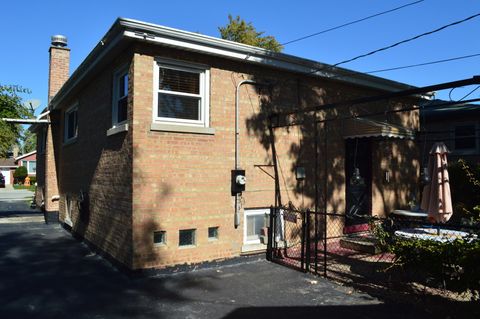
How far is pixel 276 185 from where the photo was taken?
8570mm

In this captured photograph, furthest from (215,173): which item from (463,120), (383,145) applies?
(463,120)

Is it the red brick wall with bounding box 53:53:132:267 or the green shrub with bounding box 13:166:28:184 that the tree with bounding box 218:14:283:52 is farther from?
the green shrub with bounding box 13:166:28:184

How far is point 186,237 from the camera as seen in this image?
7.47 meters

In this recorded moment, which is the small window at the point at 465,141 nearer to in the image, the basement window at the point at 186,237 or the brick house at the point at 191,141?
the brick house at the point at 191,141

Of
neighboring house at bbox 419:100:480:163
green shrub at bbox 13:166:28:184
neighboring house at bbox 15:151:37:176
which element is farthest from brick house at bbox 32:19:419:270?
neighboring house at bbox 15:151:37:176

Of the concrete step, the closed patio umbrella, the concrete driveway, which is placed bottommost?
the concrete driveway

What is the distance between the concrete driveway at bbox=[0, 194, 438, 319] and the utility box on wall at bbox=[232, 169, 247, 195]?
1477 millimetres

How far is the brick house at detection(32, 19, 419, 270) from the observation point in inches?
275

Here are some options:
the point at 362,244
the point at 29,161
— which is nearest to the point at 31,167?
the point at 29,161

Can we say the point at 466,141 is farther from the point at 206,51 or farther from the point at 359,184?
the point at 206,51

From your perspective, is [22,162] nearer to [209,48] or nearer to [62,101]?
[62,101]

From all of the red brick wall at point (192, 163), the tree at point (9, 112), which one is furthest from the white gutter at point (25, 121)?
the red brick wall at point (192, 163)

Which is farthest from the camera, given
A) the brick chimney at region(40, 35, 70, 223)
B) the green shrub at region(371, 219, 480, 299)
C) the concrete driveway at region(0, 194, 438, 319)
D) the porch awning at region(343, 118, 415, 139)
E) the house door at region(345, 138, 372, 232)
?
the brick chimney at region(40, 35, 70, 223)

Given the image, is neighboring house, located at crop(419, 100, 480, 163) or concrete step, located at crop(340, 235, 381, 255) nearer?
concrete step, located at crop(340, 235, 381, 255)
